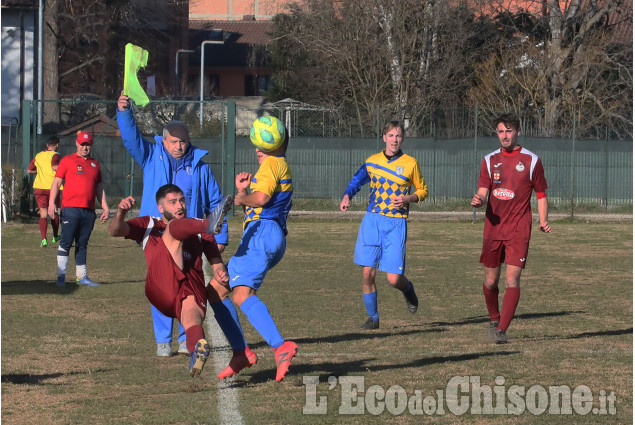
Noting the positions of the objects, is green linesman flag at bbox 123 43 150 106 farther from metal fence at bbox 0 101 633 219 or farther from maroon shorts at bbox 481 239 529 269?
metal fence at bbox 0 101 633 219

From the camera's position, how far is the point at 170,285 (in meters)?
7.14

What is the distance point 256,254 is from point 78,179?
21.9ft

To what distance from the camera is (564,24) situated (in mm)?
35656

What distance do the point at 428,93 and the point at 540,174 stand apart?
2847cm

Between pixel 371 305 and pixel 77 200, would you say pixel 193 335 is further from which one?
pixel 77 200

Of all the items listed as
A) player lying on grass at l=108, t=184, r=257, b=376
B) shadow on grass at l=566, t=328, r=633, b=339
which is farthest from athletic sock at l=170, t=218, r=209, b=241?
shadow on grass at l=566, t=328, r=633, b=339

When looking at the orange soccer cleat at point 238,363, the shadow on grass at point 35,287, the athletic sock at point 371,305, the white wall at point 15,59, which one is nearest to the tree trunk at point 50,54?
the white wall at point 15,59

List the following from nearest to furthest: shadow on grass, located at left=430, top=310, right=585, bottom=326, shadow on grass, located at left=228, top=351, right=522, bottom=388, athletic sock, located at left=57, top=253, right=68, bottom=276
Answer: shadow on grass, located at left=228, top=351, right=522, bottom=388, shadow on grass, located at left=430, top=310, right=585, bottom=326, athletic sock, located at left=57, top=253, right=68, bottom=276

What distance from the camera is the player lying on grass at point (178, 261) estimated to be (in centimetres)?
692

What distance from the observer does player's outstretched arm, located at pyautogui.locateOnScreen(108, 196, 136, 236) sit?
22.9ft

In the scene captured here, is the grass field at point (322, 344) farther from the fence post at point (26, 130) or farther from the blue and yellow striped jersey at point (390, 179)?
the fence post at point (26, 130)

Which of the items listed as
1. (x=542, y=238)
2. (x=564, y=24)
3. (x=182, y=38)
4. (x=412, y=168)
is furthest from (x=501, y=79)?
(x=182, y=38)

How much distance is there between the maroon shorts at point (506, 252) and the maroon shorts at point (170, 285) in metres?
3.25

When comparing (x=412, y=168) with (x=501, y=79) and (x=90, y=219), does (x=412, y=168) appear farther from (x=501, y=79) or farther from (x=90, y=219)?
(x=501, y=79)
